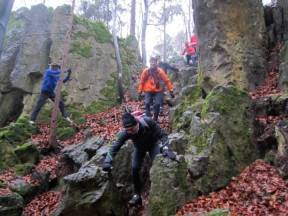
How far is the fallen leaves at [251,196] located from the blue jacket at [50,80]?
26.5 ft

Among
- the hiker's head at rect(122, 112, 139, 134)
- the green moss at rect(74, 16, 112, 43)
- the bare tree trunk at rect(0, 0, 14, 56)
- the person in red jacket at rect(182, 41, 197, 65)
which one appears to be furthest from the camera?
the person in red jacket at rect(182, 41, 197, 65)

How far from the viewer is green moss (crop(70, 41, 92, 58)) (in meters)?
18.7

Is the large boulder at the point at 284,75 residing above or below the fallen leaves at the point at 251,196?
above

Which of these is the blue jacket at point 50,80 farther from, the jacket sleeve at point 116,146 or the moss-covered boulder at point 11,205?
the jacket sleeve at point 116,146

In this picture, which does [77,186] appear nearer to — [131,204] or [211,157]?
[131,204]

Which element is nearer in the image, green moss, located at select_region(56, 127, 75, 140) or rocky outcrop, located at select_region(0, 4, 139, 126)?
green moss, located at select_region(56, 127, 75, 140)

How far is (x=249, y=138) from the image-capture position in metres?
9.21

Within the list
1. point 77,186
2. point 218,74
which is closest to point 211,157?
point 77,186

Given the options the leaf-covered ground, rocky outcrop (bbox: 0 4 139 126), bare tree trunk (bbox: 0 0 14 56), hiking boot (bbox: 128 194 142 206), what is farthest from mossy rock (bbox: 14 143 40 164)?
bare tree trunk (bbox: 0 0 14 56)

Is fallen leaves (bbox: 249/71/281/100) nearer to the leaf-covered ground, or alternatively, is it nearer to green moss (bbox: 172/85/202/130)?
green moss (bbox: 172/85/202/130)

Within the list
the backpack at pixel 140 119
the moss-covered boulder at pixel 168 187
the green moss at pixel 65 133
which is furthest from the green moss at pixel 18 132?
the moss-covered boulder at pixel 168 187

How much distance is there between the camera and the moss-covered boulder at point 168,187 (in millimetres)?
7852

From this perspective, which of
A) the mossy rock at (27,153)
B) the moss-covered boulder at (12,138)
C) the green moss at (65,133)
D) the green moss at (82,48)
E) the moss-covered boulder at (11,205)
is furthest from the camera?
the green moss at (82,48)

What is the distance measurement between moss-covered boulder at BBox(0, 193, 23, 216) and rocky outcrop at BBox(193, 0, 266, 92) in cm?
688
